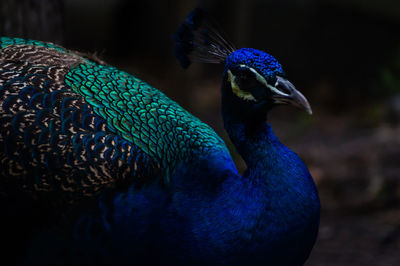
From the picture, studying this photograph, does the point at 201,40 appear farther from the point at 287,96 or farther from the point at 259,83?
the point at 287,96

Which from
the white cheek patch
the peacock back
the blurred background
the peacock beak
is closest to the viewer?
the peacock beak

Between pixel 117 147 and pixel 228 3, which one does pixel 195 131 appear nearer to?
pixel 117 147

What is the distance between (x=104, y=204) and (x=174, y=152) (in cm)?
36

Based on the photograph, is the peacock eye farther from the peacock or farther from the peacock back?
the peacock back

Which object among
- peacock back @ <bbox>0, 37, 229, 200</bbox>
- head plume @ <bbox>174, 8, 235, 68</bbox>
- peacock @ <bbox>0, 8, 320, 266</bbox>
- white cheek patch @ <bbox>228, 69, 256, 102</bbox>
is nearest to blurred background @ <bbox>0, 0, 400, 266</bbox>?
peacock back @ <bbox>0, 37, 229, 200</bbox>

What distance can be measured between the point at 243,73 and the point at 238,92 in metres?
0.08

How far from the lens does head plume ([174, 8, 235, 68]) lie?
97.4 inches

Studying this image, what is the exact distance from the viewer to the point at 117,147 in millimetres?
2361

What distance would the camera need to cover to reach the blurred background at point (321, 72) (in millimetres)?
3544

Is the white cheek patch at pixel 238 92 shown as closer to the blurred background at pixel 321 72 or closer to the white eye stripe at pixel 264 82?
the white eye stripe at pixel 264 82

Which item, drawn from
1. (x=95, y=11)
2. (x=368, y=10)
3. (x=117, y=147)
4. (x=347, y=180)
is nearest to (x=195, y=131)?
(x=117, y=147)

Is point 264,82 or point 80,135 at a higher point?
point 264,82

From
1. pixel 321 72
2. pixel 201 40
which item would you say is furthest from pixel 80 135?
pixel 321 72

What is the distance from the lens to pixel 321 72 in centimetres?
641
